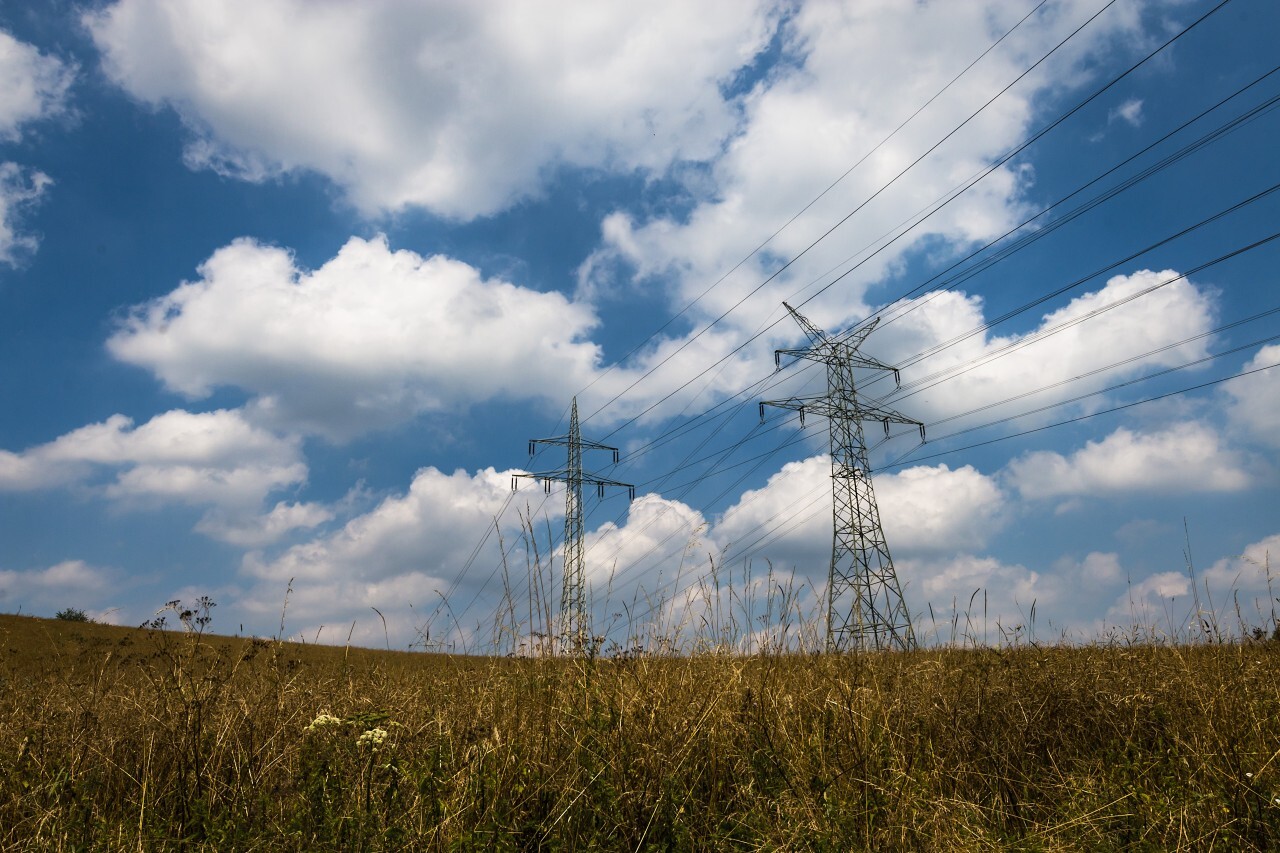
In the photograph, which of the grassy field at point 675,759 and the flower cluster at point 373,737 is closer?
the grassy field at point 675,759

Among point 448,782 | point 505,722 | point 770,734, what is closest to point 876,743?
point 770,734

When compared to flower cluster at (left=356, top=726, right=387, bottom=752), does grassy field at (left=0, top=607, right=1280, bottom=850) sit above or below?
below

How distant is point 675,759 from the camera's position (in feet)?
14.8

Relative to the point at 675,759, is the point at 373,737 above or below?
above

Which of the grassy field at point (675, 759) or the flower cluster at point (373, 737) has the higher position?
the flower cluster at point (373, 737)

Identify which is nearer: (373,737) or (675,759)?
(373,737)

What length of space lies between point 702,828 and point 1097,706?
397cm

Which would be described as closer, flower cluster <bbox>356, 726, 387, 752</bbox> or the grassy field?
the grassy field

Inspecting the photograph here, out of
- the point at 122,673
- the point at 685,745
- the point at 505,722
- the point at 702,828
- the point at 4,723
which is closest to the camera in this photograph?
the point at 702,828

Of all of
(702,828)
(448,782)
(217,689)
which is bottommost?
(702,828)

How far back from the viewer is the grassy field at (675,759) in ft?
12.9

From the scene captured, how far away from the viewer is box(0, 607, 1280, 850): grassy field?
12.9ft

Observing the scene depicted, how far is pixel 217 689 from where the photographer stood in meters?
5.22

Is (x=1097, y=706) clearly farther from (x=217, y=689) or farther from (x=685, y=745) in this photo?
(x=217, y=689)
